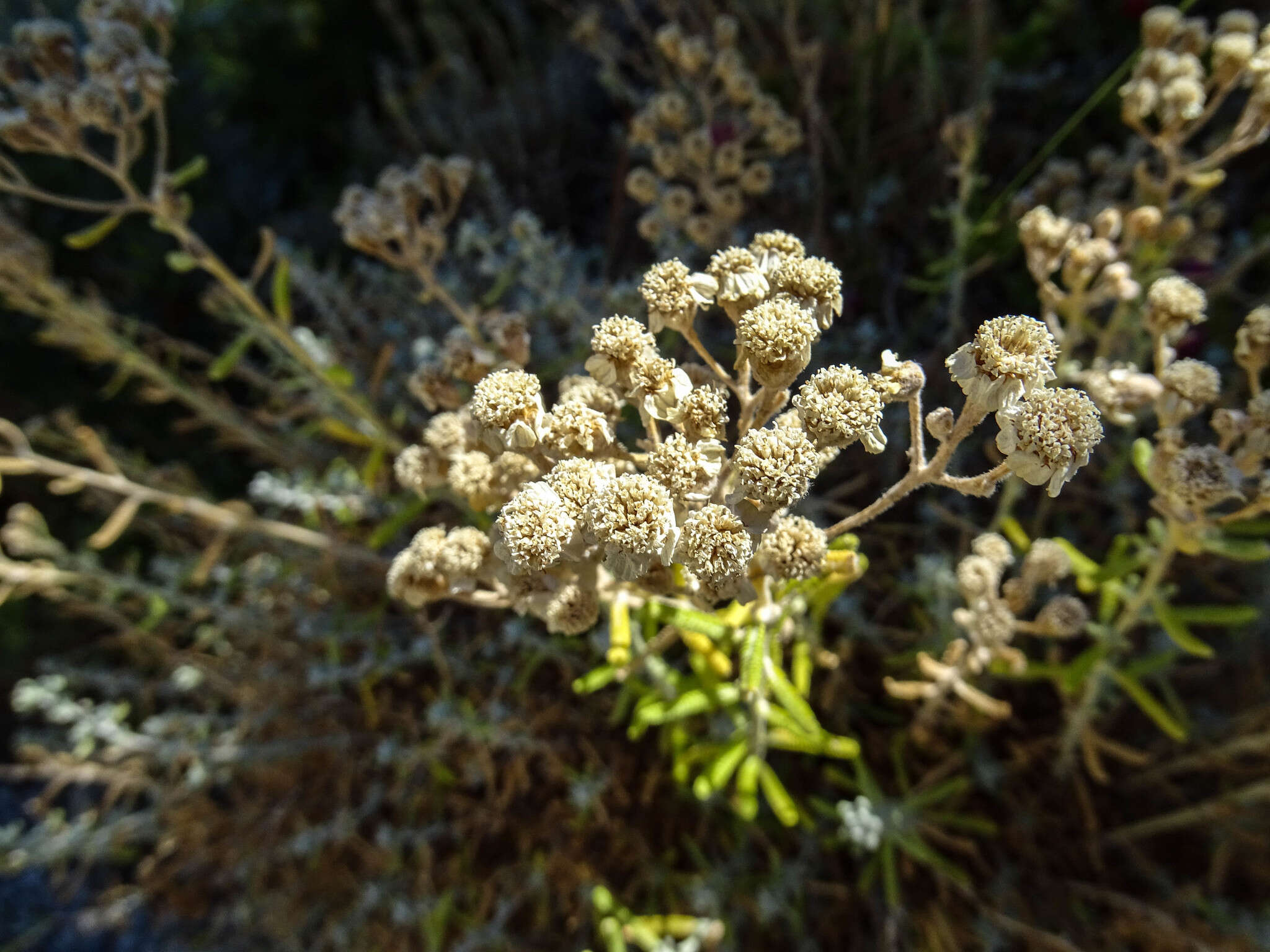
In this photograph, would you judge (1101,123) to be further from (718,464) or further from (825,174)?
(718,464)

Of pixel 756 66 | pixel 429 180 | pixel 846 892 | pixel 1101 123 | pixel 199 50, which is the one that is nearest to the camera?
pixel 429 180

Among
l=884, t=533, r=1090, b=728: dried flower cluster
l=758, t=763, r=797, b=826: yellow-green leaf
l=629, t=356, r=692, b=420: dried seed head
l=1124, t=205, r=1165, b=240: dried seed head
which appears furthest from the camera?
l=758, t=763, r=797, b=826: yellow-green leaf

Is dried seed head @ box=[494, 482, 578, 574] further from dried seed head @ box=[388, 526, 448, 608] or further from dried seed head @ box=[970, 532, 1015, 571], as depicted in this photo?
dried seed head @ box=[970, 532, 1015, 571]

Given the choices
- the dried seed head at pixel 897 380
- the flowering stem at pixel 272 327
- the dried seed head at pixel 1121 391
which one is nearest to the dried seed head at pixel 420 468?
the flowering stem at pixel 272 327

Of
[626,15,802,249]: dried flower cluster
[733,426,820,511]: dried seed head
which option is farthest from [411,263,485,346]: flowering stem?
[733,426,820,511]: dried seed head

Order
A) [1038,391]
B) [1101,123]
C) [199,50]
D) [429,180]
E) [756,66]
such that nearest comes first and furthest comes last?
[1038,391]
[429,180]
[1101,123]
[756,66]
[199,50]

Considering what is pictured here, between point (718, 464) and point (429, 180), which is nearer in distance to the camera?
point (718, 464)

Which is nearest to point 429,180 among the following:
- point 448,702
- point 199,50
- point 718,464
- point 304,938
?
point 718,464

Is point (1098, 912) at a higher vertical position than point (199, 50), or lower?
lower
